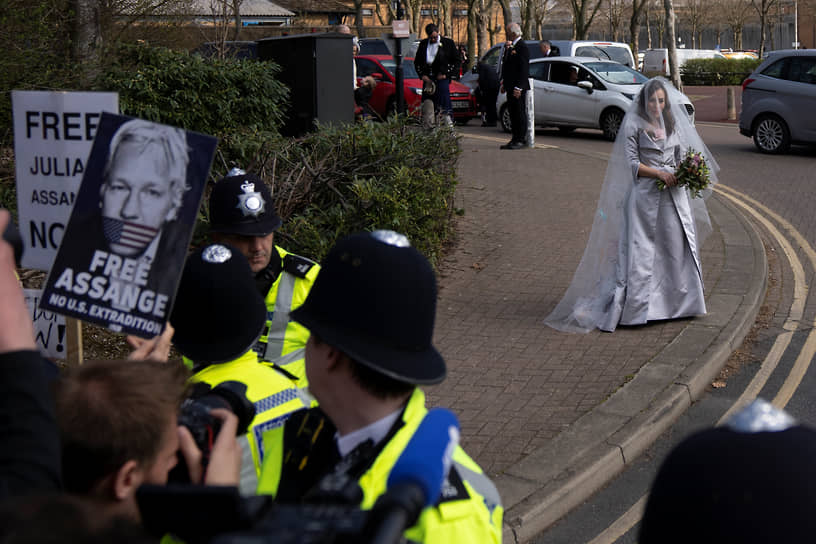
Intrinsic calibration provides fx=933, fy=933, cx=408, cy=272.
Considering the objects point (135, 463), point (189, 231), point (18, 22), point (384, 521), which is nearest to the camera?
point (384, 521)

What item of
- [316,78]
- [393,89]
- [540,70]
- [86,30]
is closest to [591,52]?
[540,70]

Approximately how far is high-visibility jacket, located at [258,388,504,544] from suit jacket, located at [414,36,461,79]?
52.1 feet

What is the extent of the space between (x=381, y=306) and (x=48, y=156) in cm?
274

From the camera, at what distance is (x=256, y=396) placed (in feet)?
9.08

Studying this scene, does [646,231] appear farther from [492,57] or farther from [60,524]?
[492,57]

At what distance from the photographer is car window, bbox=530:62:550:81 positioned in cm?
2176

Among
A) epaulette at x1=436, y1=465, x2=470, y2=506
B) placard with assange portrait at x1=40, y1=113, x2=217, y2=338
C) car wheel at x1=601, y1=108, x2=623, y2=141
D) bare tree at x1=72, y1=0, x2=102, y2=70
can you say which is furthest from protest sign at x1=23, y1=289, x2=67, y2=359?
car wheel at x1=601, y1=108, x2=623, y2=141

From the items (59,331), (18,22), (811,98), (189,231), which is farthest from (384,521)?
(811,98)

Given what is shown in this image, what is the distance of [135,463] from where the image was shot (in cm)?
189

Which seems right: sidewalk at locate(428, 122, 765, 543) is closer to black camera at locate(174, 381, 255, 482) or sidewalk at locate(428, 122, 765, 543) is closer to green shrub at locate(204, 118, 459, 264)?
green shrub at locate(204, 118, 459, 264)

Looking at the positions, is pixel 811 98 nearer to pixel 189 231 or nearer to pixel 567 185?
pixel 567 185

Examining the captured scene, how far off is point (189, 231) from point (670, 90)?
5.82 m

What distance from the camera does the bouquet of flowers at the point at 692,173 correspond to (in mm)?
7586

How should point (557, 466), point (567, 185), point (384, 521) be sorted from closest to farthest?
point (384, 521) < point (557, 466) < point (567, 185)
